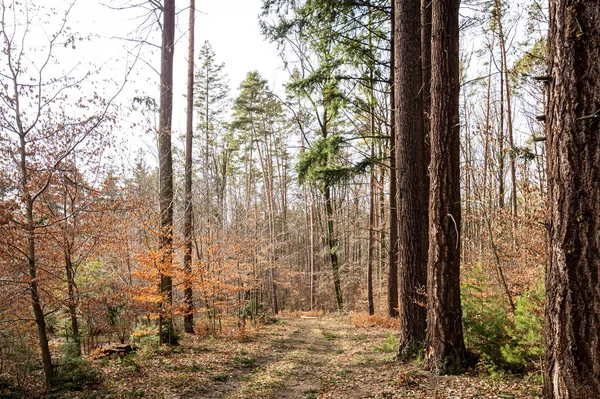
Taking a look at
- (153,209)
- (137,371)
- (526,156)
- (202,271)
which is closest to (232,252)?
(202,271)

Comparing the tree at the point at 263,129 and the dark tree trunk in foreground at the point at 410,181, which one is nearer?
the dark tree trunk in foreground at the point at 410,181

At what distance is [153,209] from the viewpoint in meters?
9.10

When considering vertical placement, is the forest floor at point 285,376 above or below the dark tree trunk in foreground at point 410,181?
below

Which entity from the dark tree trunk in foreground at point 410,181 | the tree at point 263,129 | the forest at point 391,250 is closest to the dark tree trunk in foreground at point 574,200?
the forest at point 391,250

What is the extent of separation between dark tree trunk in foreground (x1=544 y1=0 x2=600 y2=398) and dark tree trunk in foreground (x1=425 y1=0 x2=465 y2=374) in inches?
82.5

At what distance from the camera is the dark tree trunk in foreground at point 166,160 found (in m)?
8.59

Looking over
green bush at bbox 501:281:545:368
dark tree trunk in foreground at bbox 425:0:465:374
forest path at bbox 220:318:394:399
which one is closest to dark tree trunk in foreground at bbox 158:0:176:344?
forest path at bbox 220:318:394:399

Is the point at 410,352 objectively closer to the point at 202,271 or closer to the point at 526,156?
the point at 526,156

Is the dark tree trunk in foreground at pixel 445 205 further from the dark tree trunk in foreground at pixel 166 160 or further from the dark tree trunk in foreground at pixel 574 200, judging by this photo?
the dark tree trunk in foreground at pixel 166 160

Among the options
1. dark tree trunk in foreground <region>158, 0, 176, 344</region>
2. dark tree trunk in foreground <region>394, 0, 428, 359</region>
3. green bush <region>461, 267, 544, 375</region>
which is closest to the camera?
green bush <region>461, 267, 544, 375</region>

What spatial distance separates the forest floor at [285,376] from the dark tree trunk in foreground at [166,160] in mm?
1150

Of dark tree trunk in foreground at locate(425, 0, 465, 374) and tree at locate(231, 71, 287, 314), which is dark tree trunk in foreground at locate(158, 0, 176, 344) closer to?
dark tree trunk in foreground at locate(425, 0, 465, 374)

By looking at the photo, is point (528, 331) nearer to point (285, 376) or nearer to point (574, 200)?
point (574, 200)

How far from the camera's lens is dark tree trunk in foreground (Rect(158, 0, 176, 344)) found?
8.59 metres
